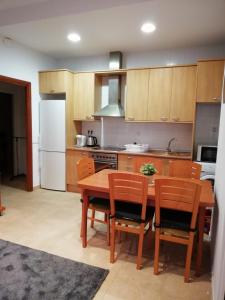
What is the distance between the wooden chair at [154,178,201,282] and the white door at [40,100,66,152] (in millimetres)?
2702

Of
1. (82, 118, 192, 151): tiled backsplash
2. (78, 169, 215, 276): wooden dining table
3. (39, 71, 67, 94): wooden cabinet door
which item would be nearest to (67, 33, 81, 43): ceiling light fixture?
(39, 71, 67, 94): wooden cabinet door

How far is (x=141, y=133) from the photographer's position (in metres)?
4.28

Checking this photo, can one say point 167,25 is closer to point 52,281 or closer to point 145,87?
point 145,87

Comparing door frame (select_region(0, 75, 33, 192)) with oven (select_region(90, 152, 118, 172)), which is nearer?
oven (select_region(90, 152, 118, 172))

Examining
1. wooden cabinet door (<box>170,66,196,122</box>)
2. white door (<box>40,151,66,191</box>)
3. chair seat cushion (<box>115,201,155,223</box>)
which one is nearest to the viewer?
chair seat cushion (<box>115,201,155,223</box>)

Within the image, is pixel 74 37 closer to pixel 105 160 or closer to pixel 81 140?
pixel 81 140

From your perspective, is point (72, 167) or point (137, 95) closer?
point (137, 95)

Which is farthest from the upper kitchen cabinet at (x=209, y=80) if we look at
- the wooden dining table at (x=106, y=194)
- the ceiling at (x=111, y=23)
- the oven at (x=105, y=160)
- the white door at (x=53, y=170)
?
the white door at (x=53, y=170)

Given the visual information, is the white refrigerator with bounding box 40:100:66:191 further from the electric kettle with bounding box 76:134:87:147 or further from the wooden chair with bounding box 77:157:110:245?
the wooden chair with bounding box 77:157:110:245

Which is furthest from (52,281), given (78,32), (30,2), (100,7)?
(78,32)

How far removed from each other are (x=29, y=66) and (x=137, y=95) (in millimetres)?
2071

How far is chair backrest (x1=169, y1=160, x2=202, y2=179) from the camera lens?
272cm

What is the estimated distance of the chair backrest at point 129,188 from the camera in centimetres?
200

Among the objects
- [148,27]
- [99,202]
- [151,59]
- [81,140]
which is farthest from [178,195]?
[151,59]
